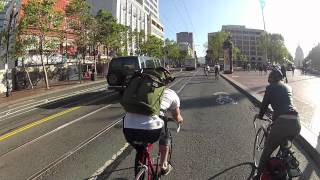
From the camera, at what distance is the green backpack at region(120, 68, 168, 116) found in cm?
520

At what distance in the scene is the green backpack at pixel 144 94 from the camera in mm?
5199

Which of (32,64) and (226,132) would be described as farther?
(32,64)

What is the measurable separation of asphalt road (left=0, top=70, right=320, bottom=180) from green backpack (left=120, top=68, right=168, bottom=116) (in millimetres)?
2178

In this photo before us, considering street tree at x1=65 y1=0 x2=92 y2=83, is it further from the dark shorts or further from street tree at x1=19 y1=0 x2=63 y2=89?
the dark shorts

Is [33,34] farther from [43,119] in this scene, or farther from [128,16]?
[128,16]

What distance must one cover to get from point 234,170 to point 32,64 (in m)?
36.0

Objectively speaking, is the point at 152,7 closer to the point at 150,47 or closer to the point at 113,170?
the point at 150,47

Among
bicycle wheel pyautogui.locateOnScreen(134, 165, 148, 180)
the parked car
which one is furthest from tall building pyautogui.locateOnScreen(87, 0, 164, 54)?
bicycle wheel pyautogui.locateOnScreen(134, 165, 148, 180)

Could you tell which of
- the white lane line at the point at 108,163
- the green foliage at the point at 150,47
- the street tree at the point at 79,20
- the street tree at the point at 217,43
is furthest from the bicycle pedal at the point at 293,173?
the street tree at the point at 217,43

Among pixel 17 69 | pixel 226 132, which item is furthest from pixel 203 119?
pixel 17 69

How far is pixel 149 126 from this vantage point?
17.3 feet

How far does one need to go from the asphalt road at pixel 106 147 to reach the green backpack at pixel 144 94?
7.14 ft

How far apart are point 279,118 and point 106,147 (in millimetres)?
4585

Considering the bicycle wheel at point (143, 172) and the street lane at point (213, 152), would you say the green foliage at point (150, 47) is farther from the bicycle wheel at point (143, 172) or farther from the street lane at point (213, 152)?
the bicycle wheel at point (143, 172)
